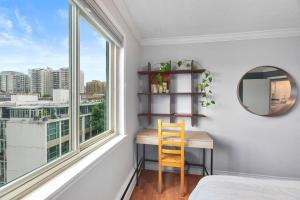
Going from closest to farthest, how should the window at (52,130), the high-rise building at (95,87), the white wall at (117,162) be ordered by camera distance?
1. the window at (52,130)
2. the white wall at (117,162)
3. the high-rise building at (95,87)

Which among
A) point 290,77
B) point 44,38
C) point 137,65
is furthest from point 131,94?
point 290,77

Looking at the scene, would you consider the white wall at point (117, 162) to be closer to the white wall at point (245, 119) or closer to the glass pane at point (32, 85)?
the glass pane at point (32, 85)

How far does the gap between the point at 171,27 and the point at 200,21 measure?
43 centimetres

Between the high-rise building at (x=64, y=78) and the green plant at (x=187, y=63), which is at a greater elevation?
the green plant at (x=187, y=63)

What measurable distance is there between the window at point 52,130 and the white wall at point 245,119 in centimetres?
205

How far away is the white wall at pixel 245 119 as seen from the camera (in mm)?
2385

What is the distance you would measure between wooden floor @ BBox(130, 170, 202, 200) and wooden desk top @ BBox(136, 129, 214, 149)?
66 centimetres

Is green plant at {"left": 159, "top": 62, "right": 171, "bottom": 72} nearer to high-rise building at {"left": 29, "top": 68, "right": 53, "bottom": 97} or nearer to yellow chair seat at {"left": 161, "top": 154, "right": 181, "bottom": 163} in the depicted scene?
yellow chair seat at {"left": 161, "top": 154, "right": 181, "bottom": 163}

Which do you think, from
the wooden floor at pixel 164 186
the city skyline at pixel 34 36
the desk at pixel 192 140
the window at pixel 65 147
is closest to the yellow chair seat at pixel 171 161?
the desk at pixel 192 140

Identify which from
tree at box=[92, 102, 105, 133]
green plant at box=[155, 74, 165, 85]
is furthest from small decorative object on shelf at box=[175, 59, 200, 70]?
tree at box=[92, 102, 105, 133]

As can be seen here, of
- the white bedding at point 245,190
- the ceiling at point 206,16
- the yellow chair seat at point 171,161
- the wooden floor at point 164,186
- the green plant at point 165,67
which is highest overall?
the ceiling at point 206,16

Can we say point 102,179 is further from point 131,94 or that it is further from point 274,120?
point 274,120

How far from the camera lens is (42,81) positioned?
945 millimetres

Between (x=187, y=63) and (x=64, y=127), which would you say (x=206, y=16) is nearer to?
(x=187, y=63)
